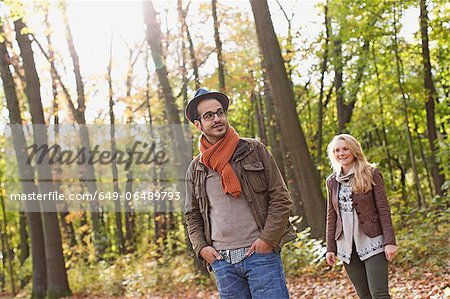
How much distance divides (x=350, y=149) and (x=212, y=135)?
1.90 meters

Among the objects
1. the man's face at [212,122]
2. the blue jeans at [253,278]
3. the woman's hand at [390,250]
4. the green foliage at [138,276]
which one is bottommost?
the blue jeans at [253,278]

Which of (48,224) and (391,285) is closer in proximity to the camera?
(391,285)

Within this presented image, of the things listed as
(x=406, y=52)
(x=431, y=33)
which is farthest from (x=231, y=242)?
(x=406, y=52)

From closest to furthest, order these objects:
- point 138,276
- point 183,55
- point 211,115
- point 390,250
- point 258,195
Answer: point 258,195, point 211,115, point 390,250, point 138,276, point 183,55

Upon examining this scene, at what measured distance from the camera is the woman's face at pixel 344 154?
18.4 ft

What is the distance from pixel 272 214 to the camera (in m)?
3.94

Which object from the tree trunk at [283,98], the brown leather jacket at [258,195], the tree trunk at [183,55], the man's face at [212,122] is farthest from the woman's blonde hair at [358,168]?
the tree trunk at [183,55]

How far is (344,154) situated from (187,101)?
46.6ft

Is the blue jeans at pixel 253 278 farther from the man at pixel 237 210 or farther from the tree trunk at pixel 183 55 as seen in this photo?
the tree trunk at pixel 183 55

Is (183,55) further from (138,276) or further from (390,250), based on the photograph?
Answer: (390,250)

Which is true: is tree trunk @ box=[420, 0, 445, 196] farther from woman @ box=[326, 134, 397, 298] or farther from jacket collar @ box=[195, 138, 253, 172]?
jacket collar @ box=[195, 138, 253, 172]

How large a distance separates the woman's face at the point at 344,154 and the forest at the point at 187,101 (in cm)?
345

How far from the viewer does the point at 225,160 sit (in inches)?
159

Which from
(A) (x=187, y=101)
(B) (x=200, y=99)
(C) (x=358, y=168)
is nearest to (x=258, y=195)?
(B) (x=200, y=99)
